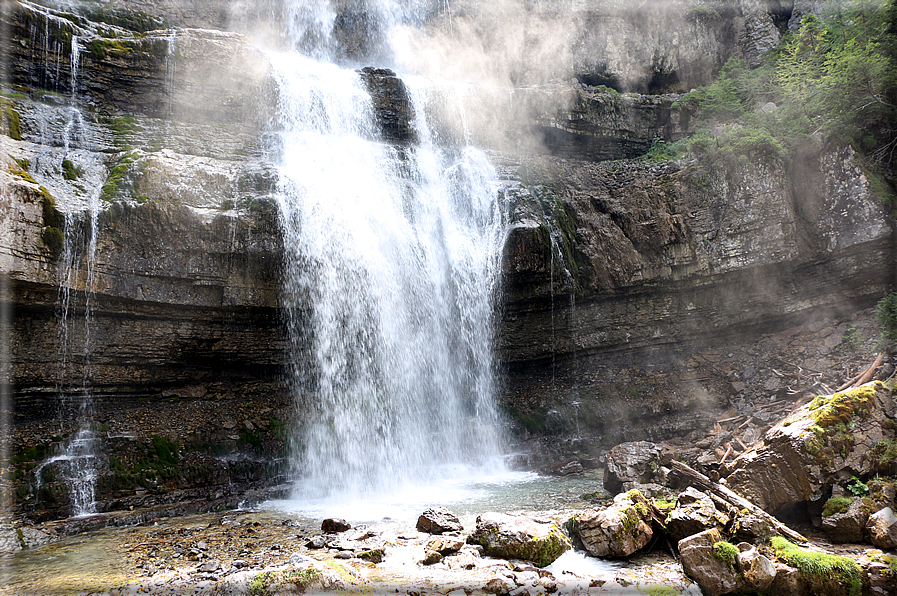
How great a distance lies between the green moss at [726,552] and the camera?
466cm

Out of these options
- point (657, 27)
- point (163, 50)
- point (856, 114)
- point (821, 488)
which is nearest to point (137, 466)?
point (163, 50)

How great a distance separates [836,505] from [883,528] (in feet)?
2.10

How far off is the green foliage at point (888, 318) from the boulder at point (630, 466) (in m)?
6.45

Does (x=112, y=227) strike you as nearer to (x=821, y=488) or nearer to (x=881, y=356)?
(x=821, y=488)

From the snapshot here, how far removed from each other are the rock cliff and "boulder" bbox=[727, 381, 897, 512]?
663 cm

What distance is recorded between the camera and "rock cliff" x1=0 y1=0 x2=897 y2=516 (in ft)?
31.4

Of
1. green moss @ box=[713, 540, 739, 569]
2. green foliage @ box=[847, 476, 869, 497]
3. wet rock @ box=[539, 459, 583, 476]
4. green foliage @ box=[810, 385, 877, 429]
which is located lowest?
wet rock @ box=[539, 459, 583, 476]

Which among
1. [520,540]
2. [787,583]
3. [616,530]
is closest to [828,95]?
[787,583]

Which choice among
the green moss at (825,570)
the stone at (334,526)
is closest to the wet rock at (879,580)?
the green moss at (825,570)

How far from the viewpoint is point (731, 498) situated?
603 centimetres

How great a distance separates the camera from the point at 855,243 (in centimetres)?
1286

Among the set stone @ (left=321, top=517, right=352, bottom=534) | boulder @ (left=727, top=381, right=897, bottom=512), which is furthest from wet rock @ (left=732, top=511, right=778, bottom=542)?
stone @ (left=321, top=517, right=352, bottom=534)

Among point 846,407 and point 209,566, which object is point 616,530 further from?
point 209,566

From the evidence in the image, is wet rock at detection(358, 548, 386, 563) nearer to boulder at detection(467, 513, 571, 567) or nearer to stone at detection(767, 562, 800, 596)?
boulder at detection(467, 513, 571, 567)
